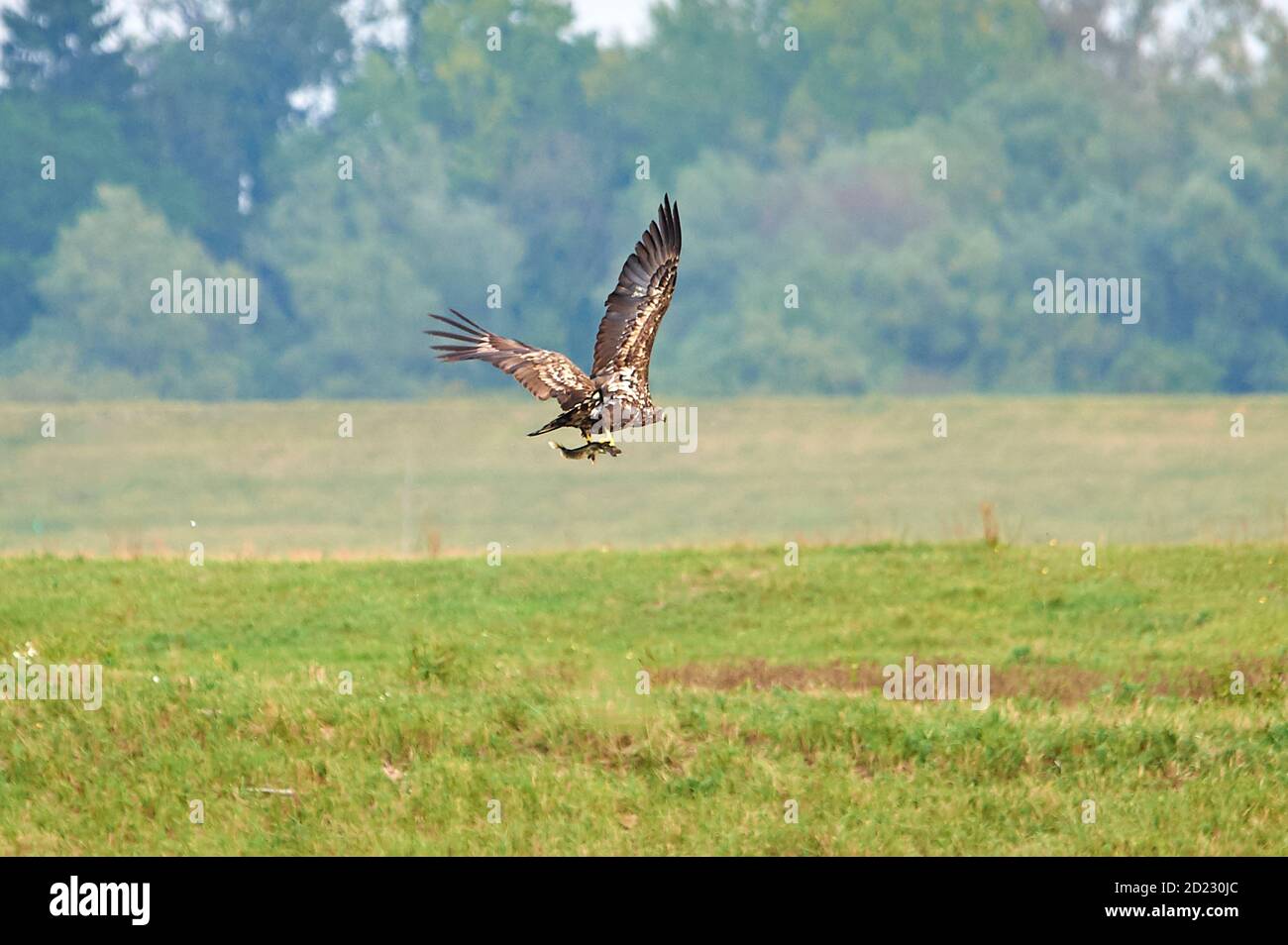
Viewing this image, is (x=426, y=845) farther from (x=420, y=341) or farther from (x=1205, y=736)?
(x=420, y=341)

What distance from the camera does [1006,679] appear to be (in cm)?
2044

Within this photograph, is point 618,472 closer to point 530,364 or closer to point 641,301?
point 641,301

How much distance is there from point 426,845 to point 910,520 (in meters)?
34.9

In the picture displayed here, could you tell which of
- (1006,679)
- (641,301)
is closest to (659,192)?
(1006,679)

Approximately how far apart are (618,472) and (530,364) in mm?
49545

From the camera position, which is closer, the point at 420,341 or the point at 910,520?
the point at 910,520

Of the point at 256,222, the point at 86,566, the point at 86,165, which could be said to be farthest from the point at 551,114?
the point at 86,566

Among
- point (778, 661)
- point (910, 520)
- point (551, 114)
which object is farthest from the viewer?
point (551, 114)

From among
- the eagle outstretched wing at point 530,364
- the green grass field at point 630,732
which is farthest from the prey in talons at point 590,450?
the green grass field at point 630,732

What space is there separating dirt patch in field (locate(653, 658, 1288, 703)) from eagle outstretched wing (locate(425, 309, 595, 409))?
634 centimetres

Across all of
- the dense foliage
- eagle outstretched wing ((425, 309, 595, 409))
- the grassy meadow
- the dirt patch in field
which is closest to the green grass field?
the dirt patch in field

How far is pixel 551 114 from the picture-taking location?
Answer: 84.3 meters

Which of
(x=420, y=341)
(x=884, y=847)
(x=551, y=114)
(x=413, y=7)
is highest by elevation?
(x=413, y=7)
